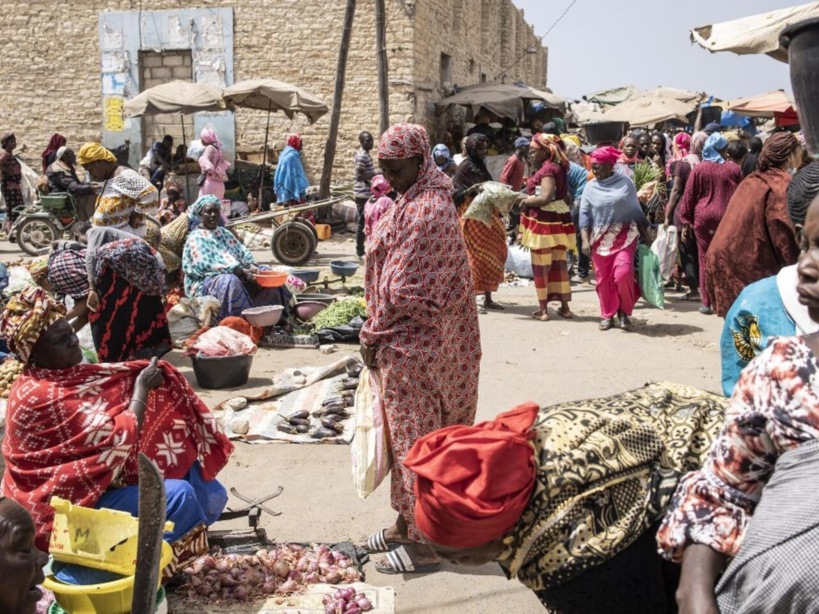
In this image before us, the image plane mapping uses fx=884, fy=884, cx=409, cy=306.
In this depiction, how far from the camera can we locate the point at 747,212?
445 cm

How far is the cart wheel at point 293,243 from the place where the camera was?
1277 centimetres

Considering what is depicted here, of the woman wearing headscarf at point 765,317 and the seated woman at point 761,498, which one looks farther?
the woman wearing headscarf at point 765,317

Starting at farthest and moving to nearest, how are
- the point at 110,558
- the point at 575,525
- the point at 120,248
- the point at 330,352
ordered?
the point at 330,352 → the point at 120,248 → the point at 110,558 → the point at 575,525

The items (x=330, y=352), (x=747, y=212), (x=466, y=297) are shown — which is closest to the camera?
(x=466, y=297)

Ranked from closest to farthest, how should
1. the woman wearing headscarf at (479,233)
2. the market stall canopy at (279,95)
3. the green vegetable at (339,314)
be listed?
the green vegetable at (339,314), the woman wearing headscarf at (479,233), the market stall canopy at (279,95)

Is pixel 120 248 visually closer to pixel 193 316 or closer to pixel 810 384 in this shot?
pixel 193 316

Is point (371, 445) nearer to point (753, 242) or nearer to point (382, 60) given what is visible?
point (753, 242)

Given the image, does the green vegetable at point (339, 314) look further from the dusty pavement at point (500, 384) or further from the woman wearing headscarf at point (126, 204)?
the woman wearing headscarf at point (126, 204)

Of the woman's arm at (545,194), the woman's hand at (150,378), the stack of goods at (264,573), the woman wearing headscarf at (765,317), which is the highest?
the woman's arm at (545,194)

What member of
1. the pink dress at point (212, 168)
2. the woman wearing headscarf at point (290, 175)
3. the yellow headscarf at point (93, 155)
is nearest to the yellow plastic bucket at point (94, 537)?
the yellow headscarf at point (93, 155)

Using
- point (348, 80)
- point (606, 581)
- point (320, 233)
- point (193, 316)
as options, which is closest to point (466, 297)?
point (606, 581)

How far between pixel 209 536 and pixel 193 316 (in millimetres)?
4531

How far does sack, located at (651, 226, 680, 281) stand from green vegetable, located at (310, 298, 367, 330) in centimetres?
374

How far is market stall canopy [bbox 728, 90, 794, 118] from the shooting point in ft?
53.0
